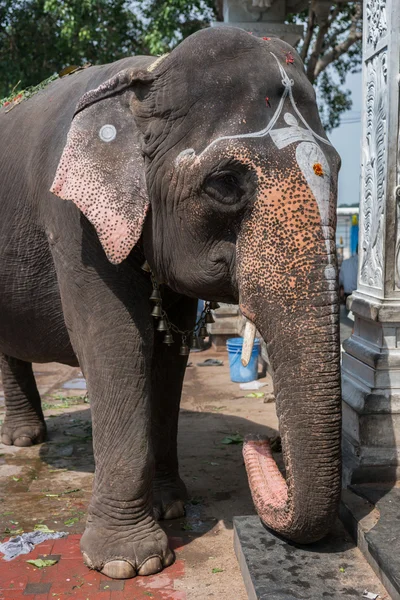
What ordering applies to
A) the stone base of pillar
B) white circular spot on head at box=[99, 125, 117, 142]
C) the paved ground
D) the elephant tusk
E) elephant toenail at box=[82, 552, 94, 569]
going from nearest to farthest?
the elephant tusk → white circular spot on head at box=[99, 125, 117, 142] → the paved ground → elephant toenail at box=[82, 552, 94, 569] → the stone base of pillar

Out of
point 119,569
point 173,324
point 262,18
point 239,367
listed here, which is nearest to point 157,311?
point 173,324

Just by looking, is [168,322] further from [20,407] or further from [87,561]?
[20,407]

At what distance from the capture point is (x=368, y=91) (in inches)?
164

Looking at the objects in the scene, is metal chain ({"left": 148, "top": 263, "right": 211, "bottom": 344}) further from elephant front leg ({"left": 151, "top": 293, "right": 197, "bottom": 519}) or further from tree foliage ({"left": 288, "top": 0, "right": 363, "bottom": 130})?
tree foliage ({"left": 288, "top": 0, "right": 363, "bottom": 130})

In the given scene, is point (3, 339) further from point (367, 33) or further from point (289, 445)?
point (367, 33)

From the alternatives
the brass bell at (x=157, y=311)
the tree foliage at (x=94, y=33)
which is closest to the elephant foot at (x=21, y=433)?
the brass bell at (x=157, y=311)

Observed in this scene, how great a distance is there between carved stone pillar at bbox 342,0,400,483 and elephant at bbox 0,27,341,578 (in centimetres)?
80

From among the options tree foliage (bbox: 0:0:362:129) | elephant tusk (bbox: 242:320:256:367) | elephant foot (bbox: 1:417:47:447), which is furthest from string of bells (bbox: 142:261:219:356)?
tree foliage (bbox: 0:0:362:129)

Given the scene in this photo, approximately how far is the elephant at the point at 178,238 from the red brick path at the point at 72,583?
84 mm

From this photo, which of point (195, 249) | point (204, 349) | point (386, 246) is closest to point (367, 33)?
point (386, 246)

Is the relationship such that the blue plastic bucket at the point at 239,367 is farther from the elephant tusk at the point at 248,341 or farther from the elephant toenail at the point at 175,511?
the elephant tusk at the point at 248,341

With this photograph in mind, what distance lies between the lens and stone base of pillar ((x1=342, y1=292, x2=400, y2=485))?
153 inches

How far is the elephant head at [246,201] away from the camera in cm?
278

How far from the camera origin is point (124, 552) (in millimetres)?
3451
